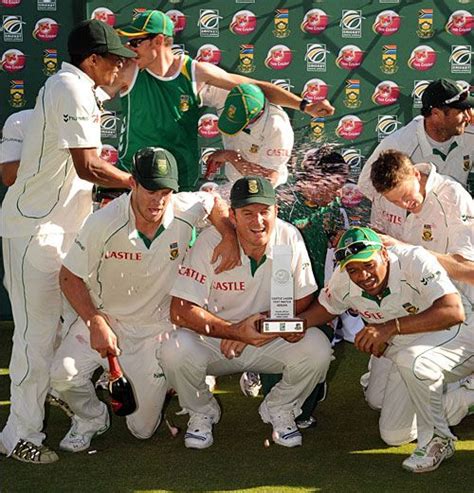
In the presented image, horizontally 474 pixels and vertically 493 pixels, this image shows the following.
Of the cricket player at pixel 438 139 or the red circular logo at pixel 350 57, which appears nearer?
the cricket player at pixel 438 139

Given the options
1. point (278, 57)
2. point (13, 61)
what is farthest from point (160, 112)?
point (13, 61)

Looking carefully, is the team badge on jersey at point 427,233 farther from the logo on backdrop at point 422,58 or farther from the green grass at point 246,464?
the logo on backdrop at point 422,58

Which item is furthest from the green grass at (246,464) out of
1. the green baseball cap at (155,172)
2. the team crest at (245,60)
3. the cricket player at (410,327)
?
the team crest at (245,60)

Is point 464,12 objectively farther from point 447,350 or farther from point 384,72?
point 447,350

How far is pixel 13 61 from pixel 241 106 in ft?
8.08

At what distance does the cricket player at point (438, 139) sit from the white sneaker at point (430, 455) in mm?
1222

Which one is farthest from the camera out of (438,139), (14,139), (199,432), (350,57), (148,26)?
(350,57)

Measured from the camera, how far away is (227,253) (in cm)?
461

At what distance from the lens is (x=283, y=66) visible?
6.87 metres

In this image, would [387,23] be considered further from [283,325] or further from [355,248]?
[283,325]

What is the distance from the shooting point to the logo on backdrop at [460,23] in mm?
6719

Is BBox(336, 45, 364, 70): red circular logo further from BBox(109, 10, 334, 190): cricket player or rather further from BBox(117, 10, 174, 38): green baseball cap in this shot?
BBox(117, 10, 174, 38): green baseball cap

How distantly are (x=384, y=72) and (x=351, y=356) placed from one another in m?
2.03

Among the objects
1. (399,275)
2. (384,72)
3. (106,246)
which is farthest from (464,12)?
(106,246)
